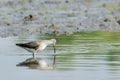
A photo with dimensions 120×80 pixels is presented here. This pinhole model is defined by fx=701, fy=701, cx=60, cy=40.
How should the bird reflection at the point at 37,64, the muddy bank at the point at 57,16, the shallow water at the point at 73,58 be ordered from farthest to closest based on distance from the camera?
the muddy bank at the point at 57,16, the bird reflection at the point at 37,64, the shallow water at the point at 73,58

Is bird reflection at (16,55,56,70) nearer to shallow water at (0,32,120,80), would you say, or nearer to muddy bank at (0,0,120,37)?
shallow water at (0,32,120,80)

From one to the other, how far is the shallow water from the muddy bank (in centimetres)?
141

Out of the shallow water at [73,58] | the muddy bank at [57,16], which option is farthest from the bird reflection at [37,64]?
the muddy bank at [57,16]

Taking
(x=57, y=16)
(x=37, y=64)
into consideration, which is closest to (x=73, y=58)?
(x=37, y=64)

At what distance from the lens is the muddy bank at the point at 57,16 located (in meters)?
21.8

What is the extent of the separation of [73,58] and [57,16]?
886 cm

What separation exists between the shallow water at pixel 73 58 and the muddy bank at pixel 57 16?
141 cm

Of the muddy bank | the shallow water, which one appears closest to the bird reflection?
the shallow water

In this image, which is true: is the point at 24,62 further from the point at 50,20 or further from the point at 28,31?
the point at 50,20

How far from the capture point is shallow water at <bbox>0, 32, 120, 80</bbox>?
1380 centimetres

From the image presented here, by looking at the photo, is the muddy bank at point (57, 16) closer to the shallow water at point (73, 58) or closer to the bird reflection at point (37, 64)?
the shallow water at point (73, 58)

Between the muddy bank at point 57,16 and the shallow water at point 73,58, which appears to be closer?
the shallow water at point 73,58

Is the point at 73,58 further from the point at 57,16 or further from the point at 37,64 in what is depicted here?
the point at 57,16

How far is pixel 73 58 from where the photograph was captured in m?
16.1
